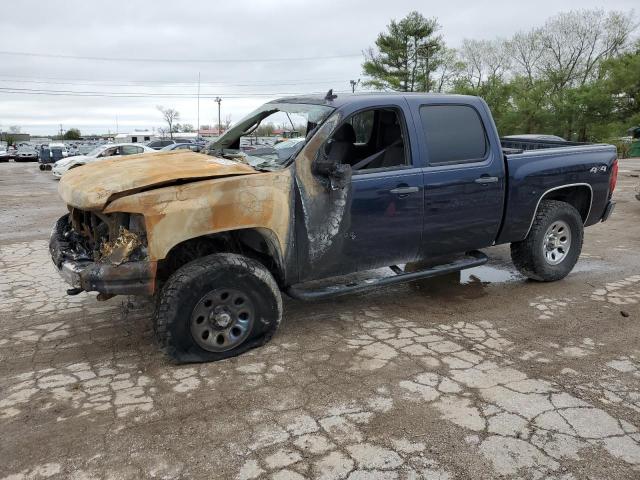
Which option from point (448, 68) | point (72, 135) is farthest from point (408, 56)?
point (72, 135)

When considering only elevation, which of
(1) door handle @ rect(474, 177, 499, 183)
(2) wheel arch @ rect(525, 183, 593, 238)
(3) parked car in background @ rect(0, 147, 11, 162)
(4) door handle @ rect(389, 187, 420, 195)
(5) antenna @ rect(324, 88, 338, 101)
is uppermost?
(5) antenna @ rect(324, 88, 338, 101)

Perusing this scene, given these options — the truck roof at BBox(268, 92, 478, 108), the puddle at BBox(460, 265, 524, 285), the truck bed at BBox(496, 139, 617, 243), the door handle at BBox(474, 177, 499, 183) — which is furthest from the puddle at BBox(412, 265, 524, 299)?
the truck roof at BBox(268, 92, 478, 108)

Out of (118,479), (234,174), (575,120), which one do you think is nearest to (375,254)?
(234,174)

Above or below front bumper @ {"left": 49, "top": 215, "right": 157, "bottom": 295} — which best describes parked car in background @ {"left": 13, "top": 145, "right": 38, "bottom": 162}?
below

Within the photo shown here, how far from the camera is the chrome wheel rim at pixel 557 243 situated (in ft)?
18.8

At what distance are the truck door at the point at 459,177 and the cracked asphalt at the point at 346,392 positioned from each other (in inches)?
27.9

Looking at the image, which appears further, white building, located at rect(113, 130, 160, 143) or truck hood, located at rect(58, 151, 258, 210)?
white building, located at rect(113, 130, 160, 143)

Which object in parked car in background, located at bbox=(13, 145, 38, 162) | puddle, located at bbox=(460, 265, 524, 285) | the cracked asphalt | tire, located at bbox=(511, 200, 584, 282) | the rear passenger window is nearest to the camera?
the cracked asphalt

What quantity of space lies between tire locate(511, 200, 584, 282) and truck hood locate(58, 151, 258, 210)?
313 centimetres

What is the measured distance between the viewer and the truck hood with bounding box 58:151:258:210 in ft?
11.7

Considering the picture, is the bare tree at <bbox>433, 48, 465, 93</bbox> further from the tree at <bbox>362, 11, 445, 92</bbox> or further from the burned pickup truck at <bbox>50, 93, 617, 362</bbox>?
the burned pickup truck at <bbox>50, 93, 617, 362</bbox>

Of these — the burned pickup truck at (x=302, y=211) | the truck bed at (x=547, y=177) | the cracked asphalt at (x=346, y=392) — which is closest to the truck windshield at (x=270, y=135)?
the burned pickup truck at (x=302, y=211)

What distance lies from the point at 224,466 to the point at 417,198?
2.69 metres

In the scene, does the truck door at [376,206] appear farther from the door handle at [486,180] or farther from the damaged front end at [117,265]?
the damaged front end at [117,265]
